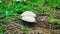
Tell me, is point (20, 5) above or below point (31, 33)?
above

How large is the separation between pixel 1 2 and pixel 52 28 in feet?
4.13

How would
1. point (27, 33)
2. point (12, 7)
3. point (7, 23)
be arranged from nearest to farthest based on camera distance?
point (27, 33) → point (7, 23) → point (12, 7)

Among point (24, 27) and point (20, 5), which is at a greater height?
point (20, 5)

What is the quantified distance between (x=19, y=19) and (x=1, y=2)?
0.75 m

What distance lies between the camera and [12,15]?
11.2 feet

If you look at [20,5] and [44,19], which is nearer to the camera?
[44,19]

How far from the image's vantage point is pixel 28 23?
3.20 meters

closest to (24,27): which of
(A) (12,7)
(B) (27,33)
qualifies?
(B) (27,33)

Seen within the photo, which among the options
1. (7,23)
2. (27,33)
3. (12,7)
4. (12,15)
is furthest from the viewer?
(12,7)

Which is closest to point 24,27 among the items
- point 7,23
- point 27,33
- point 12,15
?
point 27,33

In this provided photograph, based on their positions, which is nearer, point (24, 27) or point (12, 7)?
point (24, 27)

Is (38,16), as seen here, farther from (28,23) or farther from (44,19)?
(28,23)

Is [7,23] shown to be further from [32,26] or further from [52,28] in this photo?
[52,28]

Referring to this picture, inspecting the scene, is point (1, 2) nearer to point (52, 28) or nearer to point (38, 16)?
point (38, 16)
